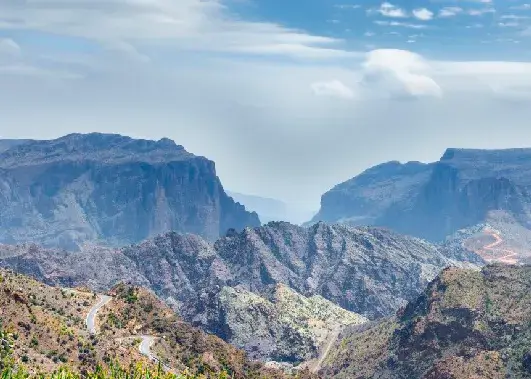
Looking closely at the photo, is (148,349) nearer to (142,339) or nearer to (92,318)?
(142,339)

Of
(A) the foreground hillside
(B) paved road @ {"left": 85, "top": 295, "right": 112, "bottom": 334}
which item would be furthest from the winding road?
(A) the foreground hillside

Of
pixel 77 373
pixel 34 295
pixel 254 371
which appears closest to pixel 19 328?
pixel 77 373

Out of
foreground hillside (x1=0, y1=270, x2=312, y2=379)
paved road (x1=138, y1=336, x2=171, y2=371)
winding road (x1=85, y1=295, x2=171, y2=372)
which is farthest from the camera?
winding road (x1=85, y1=295, x2=171, y2=372)

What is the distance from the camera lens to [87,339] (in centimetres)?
16588

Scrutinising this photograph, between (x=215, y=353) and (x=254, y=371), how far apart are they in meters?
9.88

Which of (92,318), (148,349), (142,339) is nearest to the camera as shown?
(148,349)

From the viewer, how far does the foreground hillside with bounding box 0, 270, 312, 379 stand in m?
153

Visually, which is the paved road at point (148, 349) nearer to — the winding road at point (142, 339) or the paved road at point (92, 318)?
the winding road at point (142, 339)

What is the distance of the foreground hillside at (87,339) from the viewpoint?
503 ft

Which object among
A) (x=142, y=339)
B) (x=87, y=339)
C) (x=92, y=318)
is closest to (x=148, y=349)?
(x=142, y=339)

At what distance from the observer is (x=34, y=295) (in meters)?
186

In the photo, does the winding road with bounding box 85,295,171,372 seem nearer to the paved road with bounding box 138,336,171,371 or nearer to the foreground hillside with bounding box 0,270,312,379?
the paved road with bounding box 138,336,171,371

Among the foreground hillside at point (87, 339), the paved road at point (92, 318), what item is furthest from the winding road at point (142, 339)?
the foreground hillside at point (87, 339)

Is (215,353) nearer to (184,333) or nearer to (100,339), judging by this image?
(184,333)
